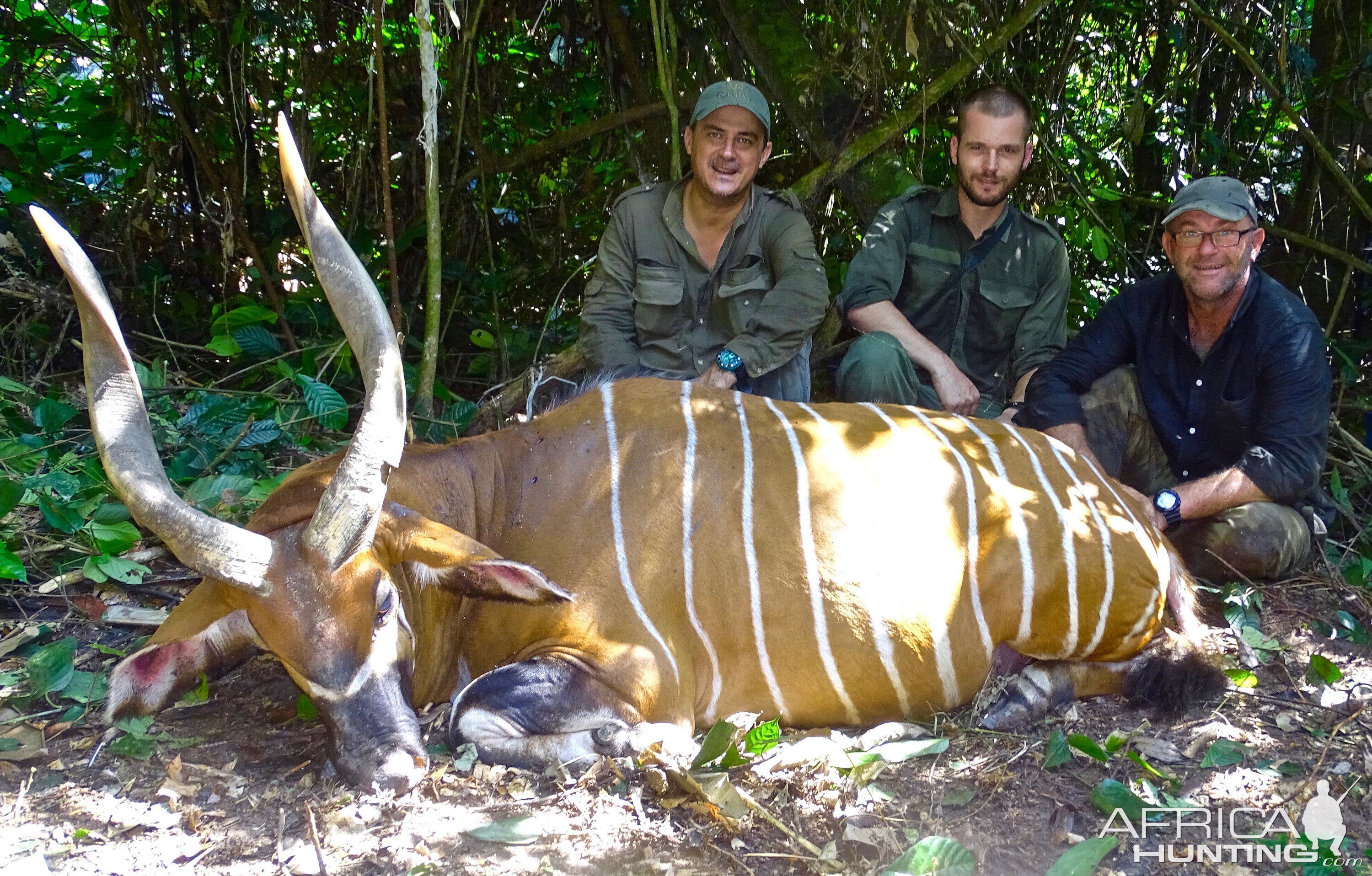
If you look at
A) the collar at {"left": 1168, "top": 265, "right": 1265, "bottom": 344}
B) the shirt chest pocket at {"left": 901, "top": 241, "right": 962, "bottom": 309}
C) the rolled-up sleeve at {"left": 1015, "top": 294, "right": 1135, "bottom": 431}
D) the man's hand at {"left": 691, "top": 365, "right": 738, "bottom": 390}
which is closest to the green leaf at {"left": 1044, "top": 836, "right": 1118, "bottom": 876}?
the rolled-up sleeve at {"left": 1015, "top": 294, "right": 1135, "bottom": 431}

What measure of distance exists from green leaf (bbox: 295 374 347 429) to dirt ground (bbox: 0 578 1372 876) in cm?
156

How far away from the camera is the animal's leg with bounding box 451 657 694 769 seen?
294cm

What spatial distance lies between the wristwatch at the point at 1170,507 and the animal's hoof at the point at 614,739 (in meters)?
2.29

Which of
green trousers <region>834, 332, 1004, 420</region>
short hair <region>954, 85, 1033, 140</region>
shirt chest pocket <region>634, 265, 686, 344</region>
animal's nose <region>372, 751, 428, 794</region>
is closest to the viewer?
animal's nose <region>372, 751, 428, 794</region>

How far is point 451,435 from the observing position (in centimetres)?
486

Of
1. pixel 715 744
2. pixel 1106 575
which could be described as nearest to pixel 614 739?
pixel 715 744

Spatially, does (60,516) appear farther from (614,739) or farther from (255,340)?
(614,739)

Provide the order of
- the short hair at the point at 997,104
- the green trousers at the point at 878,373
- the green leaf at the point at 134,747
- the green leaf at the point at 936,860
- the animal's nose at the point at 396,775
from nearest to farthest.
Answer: the green leaf at the point at 936,860
the animal's nose at the point at 396,775
the green leaf at the point at 134,747
the green trousers at the point at 878,373
the short hair at the point at 997,104

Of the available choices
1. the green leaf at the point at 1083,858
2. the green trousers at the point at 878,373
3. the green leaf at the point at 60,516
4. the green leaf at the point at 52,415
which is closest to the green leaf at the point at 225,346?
the green leaf at the point at 52,415

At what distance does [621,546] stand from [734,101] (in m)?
2.43

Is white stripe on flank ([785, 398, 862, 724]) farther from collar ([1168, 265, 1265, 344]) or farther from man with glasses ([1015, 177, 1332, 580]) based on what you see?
collar ([1168, 265, 1265, 344])

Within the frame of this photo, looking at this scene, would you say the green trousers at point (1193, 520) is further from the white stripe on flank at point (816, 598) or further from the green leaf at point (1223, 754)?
the white stripe on flank at point (816, 598)

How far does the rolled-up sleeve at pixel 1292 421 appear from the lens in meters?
4.14

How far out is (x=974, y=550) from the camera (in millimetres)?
3432
